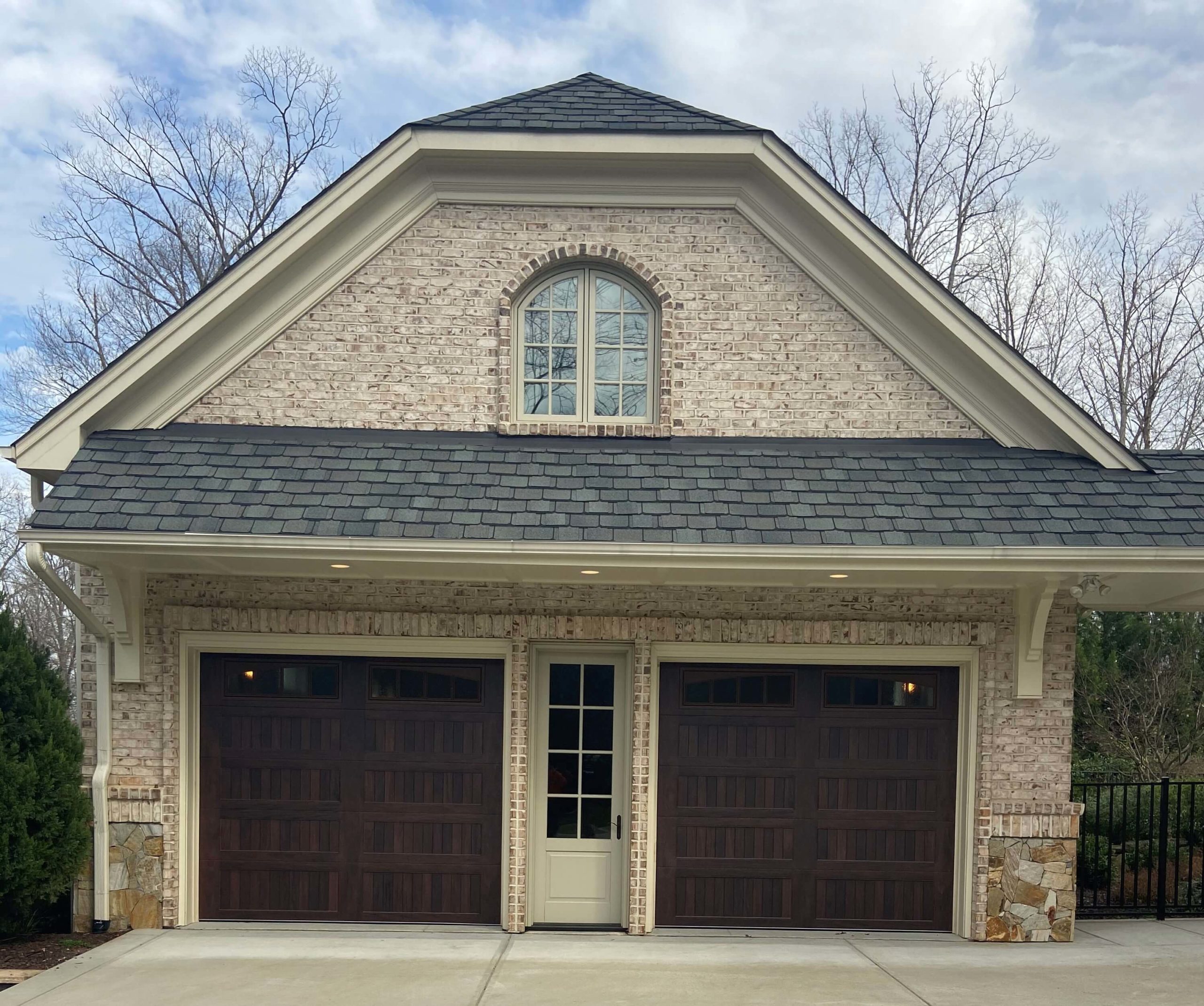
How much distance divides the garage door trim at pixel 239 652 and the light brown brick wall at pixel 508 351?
5.97ft

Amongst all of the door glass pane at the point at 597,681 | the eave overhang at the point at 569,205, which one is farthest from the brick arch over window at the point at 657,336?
the door glass pane at the point at 597,681

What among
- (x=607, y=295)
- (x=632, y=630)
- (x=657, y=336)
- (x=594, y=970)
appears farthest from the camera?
(x=607, y=295)

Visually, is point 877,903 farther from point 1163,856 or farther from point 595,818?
point 1163,856

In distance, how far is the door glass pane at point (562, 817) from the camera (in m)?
8.16

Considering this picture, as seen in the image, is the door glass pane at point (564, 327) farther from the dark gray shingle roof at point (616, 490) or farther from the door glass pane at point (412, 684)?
the door glass pane at point (412, 684)

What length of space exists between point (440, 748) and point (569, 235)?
14.9ft

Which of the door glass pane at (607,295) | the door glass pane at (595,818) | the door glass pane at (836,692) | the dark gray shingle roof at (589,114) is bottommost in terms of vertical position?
the door glass pane at (595,818)

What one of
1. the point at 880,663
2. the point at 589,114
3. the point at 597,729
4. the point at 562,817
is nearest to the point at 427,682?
the point at 597,729

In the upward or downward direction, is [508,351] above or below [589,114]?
below

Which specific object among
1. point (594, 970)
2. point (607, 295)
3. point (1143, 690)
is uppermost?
point (607, 295)

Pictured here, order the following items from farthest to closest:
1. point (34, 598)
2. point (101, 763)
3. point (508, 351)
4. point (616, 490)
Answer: point (34, 598), point (508, 351), point (101, 763), point (616, 490)

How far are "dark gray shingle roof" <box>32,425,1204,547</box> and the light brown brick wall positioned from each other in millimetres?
221

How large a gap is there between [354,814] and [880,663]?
460 cm

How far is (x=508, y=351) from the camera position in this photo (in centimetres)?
827
